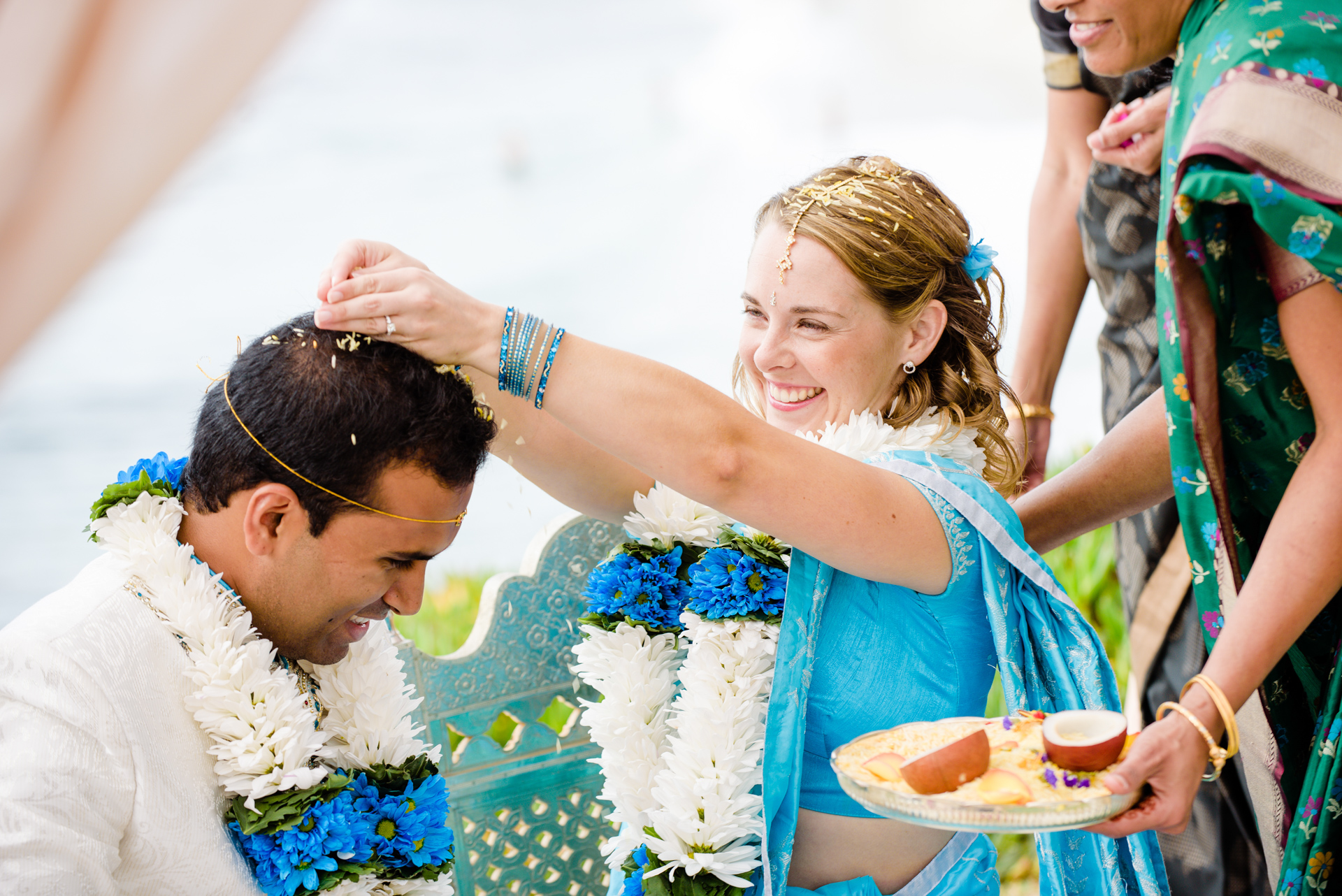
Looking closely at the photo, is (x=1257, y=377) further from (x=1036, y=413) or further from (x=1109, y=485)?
(x=1036, y=413)

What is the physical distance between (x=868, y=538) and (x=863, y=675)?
35 cm

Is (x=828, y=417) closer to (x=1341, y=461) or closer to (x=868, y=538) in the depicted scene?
(x=868, y=538)

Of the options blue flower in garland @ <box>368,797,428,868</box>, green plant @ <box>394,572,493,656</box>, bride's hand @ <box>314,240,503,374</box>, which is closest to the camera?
bride's hand @ <box>314,240,503,374</box>

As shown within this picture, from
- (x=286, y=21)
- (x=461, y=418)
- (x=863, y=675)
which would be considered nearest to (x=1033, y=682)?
(x=863, y=675)

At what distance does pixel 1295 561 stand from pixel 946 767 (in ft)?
1.91

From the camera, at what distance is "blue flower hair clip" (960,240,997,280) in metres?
2.25

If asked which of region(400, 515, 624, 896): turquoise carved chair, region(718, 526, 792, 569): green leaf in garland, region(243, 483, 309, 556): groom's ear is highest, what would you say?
region(243, 483, 309, 556): groom's ear

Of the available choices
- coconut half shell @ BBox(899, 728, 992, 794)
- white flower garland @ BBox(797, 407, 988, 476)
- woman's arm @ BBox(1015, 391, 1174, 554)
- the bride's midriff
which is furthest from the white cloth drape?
woman's arm @ BBox(1015, 391, 1174, 554)

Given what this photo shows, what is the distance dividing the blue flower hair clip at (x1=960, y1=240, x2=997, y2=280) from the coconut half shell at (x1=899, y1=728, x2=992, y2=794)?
3.81 ft

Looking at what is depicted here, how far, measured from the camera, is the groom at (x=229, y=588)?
1480 mm

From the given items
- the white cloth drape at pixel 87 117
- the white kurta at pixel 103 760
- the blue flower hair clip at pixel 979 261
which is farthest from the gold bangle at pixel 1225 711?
the white cloth drape at pixel 87 117

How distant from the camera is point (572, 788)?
8.52 ft

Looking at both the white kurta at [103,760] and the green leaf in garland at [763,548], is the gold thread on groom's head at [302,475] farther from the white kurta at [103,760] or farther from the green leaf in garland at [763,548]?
the green leaf in garland at [763,548]

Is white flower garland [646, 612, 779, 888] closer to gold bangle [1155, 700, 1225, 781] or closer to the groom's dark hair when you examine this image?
the groom's dark hair
